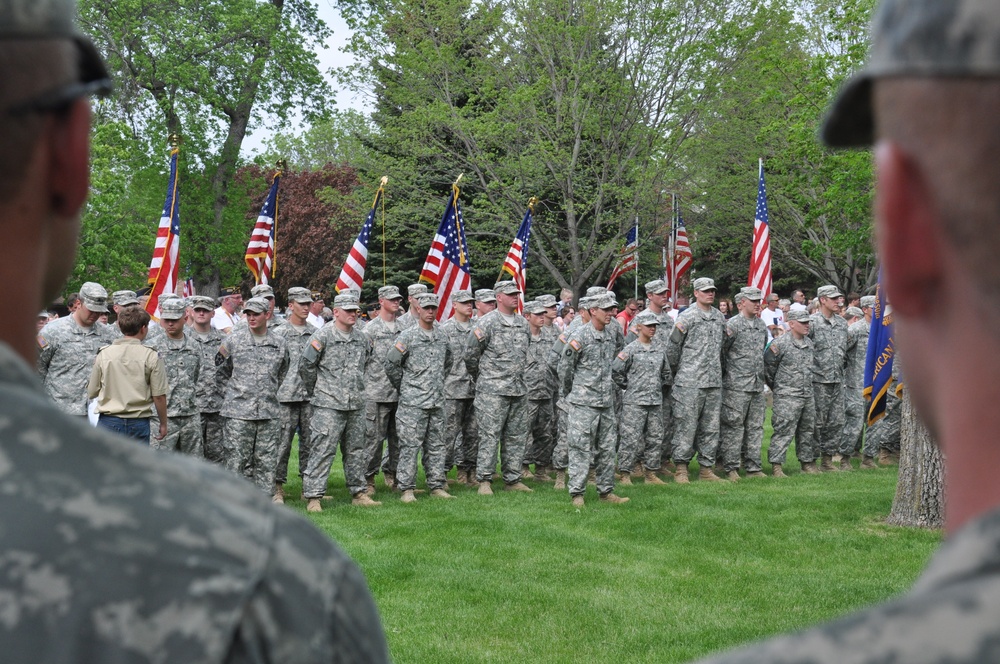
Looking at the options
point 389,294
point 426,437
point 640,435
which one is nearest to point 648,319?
point 640,435

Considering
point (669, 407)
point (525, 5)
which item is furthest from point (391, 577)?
point (525, 5)

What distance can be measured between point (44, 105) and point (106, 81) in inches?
5.5

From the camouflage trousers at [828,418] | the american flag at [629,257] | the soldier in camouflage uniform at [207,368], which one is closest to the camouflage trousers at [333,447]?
the soldier in camouflage uniform at [207,368]

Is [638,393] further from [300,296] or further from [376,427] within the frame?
[300,296]

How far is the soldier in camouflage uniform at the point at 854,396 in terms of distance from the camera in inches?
629

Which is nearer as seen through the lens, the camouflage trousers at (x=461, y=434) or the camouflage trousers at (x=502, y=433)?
the camouflage trousers at (x=502, y=433)

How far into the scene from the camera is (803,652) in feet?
2.91

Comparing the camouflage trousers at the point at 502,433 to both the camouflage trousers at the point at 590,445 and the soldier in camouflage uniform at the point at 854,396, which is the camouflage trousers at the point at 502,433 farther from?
the soldier in camouflage uniform at the point at 854,396

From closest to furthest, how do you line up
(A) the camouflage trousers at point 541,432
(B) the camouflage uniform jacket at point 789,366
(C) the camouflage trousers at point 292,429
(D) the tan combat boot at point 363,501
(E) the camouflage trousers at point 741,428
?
(D) the tan combat boot at point 363,501, (C) the camouflage trousers at point 292,429, (E) the camouflage trousers at point 741,428, (A) the camouflage trousers at point 541,432, (B) the camouflage uniform jacket at point 789,366

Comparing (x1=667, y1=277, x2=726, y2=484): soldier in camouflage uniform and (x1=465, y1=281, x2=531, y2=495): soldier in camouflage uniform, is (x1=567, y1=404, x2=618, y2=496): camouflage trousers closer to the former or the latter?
(x1=465, y1=281, x2=531, y2=495): soldier in camouflage uniform

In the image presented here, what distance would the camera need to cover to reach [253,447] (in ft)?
38.6

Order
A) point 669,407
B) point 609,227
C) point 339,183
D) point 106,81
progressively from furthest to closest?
1. point 339,183
2. point 609,227
3. point 669,407
4. point 106,81

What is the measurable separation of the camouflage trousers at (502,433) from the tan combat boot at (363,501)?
5.16 feet

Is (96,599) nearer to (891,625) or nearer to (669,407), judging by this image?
(891,625)
